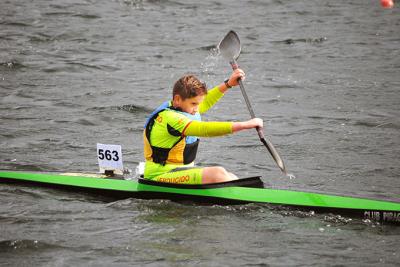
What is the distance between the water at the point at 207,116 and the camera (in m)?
6.23

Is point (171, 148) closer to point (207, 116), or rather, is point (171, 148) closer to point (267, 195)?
point (267, 195)

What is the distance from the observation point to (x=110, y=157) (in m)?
7.43

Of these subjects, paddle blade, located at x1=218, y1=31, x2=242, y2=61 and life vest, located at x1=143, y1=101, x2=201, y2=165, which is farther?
paddle blade, located at x1=218, y1=31, x2=242, y2=61

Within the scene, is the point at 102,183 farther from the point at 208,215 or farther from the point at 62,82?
the point at 62,82

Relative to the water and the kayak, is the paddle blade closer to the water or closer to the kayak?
the water

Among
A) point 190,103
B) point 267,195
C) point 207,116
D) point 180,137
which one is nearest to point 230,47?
point 190,103

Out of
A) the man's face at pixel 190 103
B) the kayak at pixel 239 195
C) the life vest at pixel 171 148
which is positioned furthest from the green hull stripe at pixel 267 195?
the man's face at pixel 190 103

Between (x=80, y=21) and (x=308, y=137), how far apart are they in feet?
21.2

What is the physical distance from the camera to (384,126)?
993 centimetres

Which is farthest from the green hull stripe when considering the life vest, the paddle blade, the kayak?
the paddle blade

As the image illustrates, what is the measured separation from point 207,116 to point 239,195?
3.82m

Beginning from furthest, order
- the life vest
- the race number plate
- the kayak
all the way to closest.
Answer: the race number plate
the life vest
the kayak

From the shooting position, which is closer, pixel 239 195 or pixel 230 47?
pixel 239 195

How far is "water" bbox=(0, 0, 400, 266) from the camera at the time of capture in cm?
623
